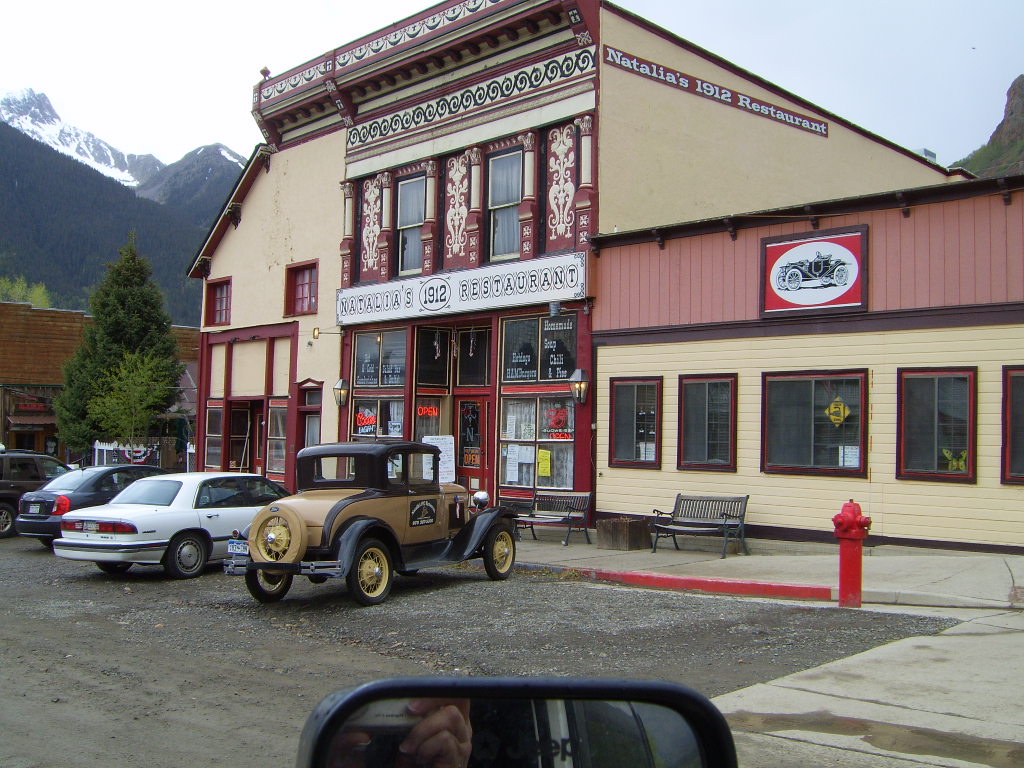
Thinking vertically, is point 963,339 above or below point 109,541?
above

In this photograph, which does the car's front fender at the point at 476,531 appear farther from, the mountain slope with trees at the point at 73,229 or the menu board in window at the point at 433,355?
the mountain slope with trees at the point at 73,229

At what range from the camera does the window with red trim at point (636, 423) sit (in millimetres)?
17594

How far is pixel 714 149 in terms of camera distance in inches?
828

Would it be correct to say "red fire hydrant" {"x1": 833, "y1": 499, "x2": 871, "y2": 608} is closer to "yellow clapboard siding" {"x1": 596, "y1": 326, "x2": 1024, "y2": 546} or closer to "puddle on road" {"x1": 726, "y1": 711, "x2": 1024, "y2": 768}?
"yellow clapboard siding" {"x1": 596, "y1": 326, "x2": 1024, "y2": 546}

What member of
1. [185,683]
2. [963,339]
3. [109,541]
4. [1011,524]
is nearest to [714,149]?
[963,339]

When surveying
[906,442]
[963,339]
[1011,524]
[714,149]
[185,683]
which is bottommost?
[185,683]

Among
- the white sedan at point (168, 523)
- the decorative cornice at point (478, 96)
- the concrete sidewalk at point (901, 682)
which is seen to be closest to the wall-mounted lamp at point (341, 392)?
the decorative cornice at point (478, 96)

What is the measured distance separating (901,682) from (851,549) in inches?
133

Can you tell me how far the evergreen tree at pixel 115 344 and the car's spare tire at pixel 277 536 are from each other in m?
24.3

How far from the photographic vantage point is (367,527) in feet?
38.8

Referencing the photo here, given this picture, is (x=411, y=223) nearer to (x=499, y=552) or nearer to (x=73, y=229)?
(x=499, y=552)

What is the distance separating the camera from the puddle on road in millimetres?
5980

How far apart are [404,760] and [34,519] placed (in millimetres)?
17121

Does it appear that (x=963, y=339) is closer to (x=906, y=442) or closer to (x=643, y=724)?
(x=906, y=442)
